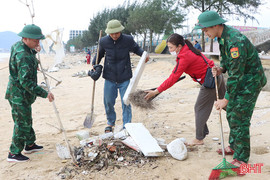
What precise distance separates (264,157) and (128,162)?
1753 millimetres

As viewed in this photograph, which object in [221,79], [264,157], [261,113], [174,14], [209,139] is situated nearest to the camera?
[264,157]

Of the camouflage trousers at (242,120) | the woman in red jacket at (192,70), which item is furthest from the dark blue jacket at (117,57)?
the camouflage trousers at (242,120)

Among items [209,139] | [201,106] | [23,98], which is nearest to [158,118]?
[209,139]

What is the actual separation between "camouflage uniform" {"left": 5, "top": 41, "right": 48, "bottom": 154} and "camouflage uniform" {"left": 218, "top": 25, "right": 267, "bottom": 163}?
7.91 ft

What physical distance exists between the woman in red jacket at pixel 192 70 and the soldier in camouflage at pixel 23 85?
1.64 m

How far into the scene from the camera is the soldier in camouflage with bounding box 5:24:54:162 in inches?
122

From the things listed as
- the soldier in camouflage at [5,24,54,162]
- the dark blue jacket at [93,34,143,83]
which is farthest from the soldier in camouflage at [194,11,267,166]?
the soldier in camouflage at [5,24,54,162]

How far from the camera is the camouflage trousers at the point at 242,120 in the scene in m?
2.59

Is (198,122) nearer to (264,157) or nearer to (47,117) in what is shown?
(264,157)

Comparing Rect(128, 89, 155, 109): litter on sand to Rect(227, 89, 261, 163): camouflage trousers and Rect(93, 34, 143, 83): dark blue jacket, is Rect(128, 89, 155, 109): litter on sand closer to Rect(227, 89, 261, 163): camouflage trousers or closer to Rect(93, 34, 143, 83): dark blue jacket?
Rect(93, 34, 143, 83): dark blue jacket

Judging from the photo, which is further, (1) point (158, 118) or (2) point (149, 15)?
(2) point (149, 15)

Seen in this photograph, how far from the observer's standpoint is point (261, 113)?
488 cm

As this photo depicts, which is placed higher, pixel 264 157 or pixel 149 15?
pixel 149 15

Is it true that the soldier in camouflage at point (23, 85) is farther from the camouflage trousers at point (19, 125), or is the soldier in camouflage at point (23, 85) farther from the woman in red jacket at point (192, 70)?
the woman in red jacket at point (192, 70)
